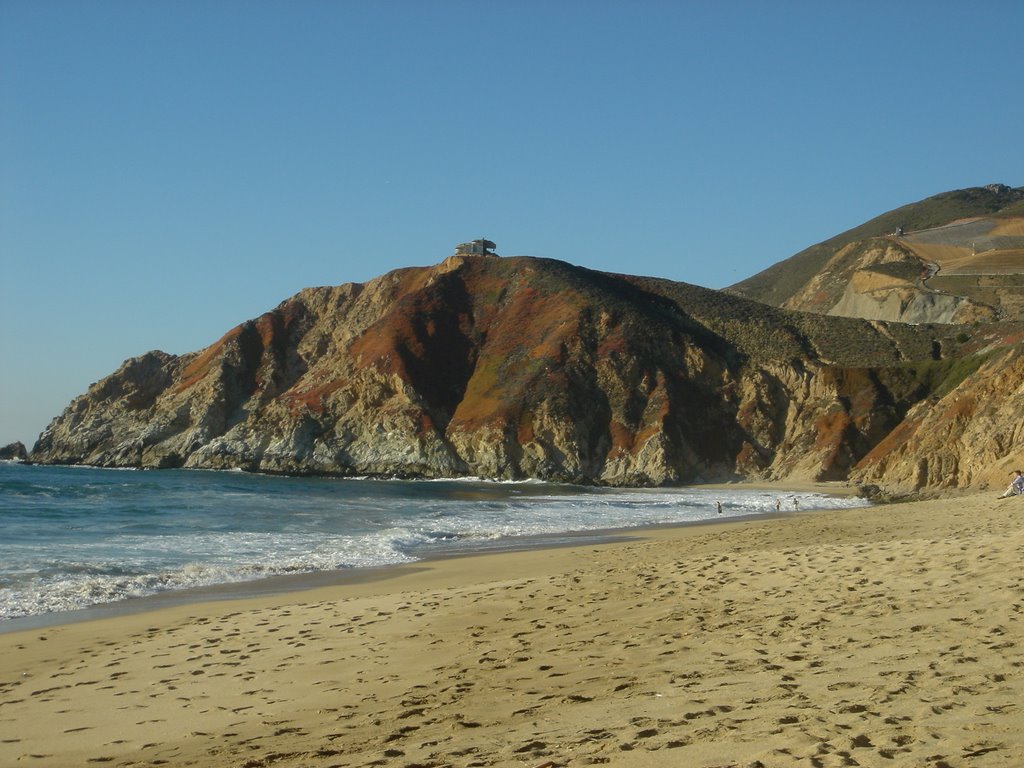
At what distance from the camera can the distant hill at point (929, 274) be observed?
8506 cm

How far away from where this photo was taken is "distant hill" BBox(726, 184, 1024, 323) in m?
85.1

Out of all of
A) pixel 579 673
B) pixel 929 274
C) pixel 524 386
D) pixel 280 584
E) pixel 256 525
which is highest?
pixel 929 274

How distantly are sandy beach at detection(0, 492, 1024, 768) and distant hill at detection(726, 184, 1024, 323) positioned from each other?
76.6m

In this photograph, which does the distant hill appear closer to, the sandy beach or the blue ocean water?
the blue ocean water

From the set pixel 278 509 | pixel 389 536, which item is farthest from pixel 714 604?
pixel 278 509

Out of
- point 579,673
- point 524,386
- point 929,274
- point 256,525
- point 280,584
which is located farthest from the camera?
point 929,274

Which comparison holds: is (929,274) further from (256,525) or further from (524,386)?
(256,525)

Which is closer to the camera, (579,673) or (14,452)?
(579,673)

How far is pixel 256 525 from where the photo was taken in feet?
98.5

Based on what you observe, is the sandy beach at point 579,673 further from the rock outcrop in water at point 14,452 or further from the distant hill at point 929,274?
the rock outcrop in water at point 14,452

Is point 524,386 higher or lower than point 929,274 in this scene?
lower

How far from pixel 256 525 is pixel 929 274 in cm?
8437

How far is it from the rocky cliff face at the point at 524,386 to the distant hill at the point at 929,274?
11.1 metres

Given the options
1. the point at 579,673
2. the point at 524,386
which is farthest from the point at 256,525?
the point at 524,386
